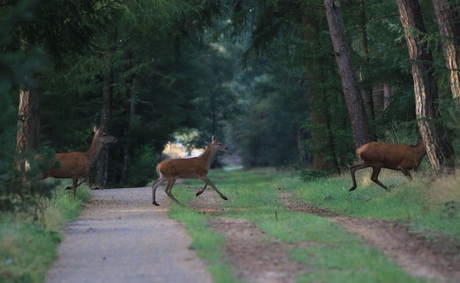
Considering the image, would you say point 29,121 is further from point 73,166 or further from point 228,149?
point 228,149

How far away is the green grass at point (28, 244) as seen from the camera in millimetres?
10242

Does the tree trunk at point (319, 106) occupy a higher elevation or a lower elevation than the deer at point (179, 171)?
higher

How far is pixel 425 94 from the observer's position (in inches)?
773

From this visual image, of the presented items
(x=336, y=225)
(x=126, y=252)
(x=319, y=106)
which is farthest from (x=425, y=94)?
(x=319, y=106)

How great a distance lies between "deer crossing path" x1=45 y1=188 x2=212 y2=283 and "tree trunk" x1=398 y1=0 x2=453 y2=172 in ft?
20.1

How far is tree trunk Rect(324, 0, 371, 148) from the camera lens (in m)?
26.1

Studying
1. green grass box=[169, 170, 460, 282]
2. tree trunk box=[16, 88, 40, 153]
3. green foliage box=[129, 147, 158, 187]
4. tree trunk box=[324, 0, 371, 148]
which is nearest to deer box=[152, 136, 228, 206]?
green grass box=[169, 170, 460, 282]

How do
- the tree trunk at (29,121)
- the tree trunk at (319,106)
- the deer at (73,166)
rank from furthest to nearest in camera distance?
the tree trunk at (319,106) → the tree trunk at (29,121) → the deer at (73,166)

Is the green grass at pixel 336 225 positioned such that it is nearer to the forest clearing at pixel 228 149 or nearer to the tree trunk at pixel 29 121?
the forest clearing at pixel 228 149

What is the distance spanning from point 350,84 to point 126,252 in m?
15.3

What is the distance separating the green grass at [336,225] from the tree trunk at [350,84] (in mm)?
1916

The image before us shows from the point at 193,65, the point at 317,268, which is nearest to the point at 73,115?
the point at 193,65

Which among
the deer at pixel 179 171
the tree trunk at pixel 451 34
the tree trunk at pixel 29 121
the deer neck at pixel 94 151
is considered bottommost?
the deer at pixel 179 171


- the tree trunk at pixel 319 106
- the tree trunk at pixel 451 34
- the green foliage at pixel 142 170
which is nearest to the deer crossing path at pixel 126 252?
the tree trunk at pixel 451 34
